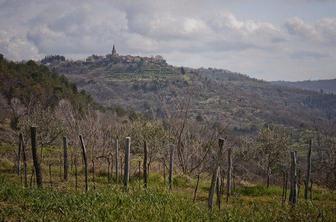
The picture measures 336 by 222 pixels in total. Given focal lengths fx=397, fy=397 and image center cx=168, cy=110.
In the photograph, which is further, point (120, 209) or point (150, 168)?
point (150, 168)

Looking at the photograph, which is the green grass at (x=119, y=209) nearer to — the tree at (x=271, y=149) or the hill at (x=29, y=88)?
the tree at (x=271, y=149)

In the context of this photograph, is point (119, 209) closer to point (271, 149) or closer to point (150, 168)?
point (150, 168)

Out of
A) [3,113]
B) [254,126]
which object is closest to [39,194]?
[3,113]

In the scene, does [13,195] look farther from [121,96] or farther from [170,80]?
[170,80]

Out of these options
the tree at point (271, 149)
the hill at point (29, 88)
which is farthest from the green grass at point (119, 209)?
the hill at point (29, 88)

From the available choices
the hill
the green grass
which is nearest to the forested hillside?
the green grass

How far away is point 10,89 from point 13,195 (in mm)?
55581

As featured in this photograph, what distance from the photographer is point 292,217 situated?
8531 millimetres

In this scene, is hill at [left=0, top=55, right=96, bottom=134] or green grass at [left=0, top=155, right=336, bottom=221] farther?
hill at [left=0, top=55, right=96, bottom=134]

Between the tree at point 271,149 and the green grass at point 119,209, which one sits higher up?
the green grass at point 119,209

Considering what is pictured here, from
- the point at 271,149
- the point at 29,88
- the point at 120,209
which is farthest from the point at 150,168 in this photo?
the point at 29,88

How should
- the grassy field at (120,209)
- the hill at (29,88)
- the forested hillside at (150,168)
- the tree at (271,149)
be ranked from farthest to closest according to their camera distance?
the hill at (29,88) → the tree at (271,149) → the forested hillside at (150,168) → the grassy field at (120,209)

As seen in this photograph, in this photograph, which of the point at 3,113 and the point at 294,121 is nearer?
the point at 3,113

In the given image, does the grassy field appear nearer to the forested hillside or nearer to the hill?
the forested hillside
